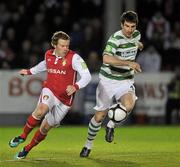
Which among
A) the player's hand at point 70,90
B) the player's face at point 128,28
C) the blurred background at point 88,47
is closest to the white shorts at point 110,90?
the player's face at point 128,28

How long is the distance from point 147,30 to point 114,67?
9656 millimetres

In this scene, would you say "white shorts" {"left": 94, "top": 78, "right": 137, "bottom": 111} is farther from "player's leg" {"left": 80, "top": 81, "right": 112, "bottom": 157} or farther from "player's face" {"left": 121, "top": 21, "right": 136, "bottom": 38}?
"player's face" {"left": 121, "top": 21, "right": 136, "bottom": 38}

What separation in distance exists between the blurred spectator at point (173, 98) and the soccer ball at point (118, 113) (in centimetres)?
835

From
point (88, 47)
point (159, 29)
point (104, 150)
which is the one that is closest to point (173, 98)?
point (159, 29)

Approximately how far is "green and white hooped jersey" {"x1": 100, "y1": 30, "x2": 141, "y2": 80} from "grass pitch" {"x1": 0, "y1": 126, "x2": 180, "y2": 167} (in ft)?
4.06

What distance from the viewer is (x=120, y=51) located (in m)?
11.3

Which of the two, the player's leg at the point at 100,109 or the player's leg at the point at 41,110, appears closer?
the player's leg at the point at 41,110

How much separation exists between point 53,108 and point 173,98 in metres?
8.59

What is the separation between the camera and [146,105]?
770 inches

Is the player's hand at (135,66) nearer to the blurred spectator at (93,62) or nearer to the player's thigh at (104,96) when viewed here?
the player's thigh at (104,96)

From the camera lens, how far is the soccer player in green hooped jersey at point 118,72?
11.0 metres

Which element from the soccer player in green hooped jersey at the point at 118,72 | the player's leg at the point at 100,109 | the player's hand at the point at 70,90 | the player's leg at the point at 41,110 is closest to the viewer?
the player's hand at the point at 70,90

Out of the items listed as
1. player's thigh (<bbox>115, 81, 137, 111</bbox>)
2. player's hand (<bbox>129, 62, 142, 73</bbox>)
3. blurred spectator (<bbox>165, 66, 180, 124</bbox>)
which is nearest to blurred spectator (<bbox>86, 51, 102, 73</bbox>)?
blurred spectator (<bbox>165, 66, 180, 124</bbox>)

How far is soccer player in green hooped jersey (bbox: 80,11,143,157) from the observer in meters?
11.0
